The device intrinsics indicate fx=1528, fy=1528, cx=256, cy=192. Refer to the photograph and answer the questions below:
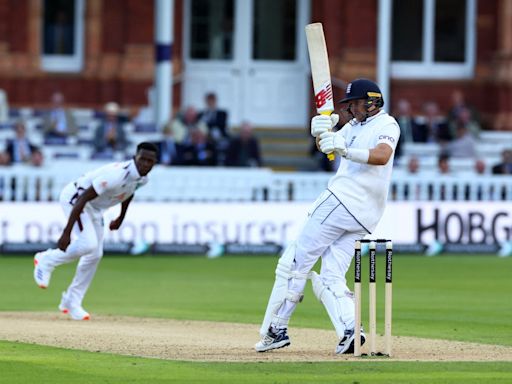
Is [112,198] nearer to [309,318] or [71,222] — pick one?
[71,222]

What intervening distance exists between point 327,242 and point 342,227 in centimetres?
16

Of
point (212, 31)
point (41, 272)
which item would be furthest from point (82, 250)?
point (212, 31)

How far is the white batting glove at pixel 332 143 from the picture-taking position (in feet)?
34.7

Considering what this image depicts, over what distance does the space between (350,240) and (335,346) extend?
1035 mm

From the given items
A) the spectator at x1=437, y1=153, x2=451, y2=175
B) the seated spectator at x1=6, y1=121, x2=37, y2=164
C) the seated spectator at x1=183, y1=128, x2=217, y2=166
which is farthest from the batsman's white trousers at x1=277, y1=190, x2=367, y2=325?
the spectator at x1=437, y1=153, x2=451, y2=175

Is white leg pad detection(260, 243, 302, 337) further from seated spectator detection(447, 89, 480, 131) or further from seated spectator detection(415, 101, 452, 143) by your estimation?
seated spectator detection(447, 89, 480, 131)

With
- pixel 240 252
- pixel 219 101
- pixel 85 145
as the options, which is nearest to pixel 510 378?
pixel 240 252

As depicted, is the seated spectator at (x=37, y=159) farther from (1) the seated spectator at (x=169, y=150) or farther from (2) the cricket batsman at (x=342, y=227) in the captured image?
(2) the cricket batsman at (x=342, y=227)

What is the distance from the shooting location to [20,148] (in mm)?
23297

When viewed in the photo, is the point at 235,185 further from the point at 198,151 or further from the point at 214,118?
the point at 214,118

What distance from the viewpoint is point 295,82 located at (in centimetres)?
2773

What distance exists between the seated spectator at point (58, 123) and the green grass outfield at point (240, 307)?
3.88 m

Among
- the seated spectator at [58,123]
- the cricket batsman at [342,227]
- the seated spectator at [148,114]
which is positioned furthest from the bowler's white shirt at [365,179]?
the seated spectator at [148,114]

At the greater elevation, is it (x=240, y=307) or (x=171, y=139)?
(x=171, y=139)
